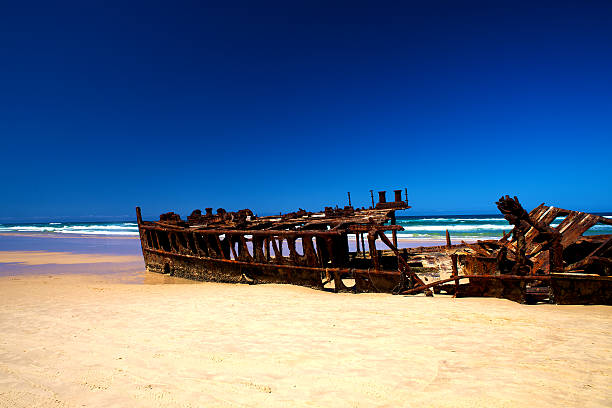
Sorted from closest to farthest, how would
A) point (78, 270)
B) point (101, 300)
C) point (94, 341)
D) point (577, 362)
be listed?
point (577, 362) < point (94, 341) < point (101, 300) < point (78, 270)

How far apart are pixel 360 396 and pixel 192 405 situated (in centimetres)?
174

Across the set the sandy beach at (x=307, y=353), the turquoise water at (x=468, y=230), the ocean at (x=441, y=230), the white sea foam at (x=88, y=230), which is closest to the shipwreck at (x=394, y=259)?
the sandy beach at (x=307, y=353)

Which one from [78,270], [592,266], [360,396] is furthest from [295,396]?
[78,270]

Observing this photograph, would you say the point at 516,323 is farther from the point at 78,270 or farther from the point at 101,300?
the point at 78,270

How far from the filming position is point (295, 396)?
3359mm

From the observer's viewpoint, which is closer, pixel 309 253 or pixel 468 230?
pixel 309 253

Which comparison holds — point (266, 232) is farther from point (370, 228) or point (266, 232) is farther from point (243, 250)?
point (370, 228)

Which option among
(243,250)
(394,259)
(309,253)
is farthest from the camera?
(394,259)

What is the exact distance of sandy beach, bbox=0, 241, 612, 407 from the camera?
11.0ft

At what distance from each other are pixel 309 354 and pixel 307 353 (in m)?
0.05

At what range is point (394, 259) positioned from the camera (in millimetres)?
11938

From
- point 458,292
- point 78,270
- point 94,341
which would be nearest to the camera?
point 94,341

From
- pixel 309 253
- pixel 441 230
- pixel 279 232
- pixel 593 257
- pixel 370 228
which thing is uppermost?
pixel 279 232

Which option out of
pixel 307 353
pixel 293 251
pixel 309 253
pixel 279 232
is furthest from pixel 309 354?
pixel 279 232
